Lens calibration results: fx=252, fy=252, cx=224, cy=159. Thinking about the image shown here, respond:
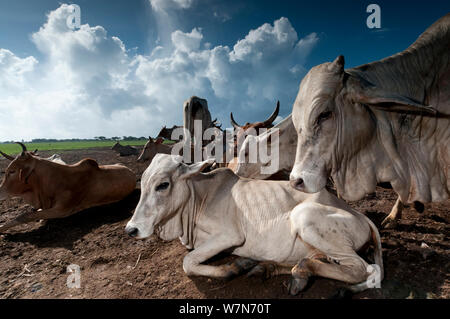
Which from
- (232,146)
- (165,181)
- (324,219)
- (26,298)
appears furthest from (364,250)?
(232,146)

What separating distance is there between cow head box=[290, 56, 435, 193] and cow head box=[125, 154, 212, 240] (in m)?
1.17

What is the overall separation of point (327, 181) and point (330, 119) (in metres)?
0.63

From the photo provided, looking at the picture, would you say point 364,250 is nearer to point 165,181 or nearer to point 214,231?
point 214,231

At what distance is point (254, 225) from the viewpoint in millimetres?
2678

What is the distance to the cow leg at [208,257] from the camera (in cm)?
254

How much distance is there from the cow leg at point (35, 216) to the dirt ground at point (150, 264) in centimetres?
17

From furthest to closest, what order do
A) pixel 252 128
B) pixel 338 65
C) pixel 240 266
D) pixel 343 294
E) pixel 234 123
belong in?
pixel 234 123 < pixel 252 128 < pixel 240 266 < pixel 343 294 < pixel 338 65

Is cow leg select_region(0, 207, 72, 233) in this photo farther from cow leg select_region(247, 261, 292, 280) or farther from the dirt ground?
cow leg select_region(247, 261, 292, 280)

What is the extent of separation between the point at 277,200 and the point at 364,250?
96 cm

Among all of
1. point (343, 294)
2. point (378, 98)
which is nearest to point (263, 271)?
point (343, 294)

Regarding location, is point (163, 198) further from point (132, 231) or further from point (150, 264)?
point (150, 264)

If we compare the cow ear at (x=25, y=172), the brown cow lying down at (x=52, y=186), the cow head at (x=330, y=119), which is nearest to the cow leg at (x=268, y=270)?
the cow head at (x=330, y=119)

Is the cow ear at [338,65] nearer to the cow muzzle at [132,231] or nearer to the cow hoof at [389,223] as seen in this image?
the cow muzzle at [132,231]

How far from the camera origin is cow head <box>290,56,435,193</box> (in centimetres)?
203
